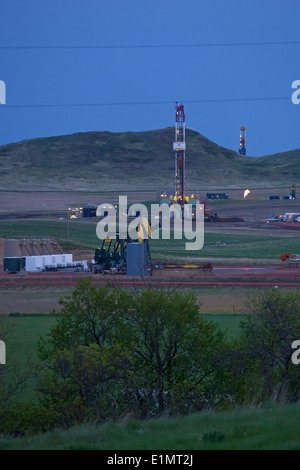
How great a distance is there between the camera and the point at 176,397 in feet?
35.2

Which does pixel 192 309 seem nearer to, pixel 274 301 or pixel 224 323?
pixel 274 301

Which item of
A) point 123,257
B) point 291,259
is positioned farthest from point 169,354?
point 291,259

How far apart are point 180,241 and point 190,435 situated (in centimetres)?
5079

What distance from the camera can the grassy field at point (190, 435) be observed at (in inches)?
269

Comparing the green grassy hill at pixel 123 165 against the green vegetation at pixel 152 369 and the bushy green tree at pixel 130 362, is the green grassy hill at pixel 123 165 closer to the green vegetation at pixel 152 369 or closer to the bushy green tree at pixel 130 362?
the bushy green tree at pixel 130 362

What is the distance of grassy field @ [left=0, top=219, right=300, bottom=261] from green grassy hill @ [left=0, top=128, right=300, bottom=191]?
7448 centimetres

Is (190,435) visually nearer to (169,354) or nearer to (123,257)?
(169,354)

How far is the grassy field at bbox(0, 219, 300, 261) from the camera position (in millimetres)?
47062

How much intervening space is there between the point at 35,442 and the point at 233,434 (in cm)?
228

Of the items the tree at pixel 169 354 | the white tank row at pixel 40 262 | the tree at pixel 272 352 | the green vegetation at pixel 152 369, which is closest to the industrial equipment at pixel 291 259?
the white tank row at pixel 40 262

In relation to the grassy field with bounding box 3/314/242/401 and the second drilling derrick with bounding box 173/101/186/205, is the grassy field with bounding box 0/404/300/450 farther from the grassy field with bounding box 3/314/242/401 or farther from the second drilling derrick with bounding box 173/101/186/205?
the second drilling derrick with bounding box 173/101/186/205

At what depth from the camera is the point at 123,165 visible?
567 ft
